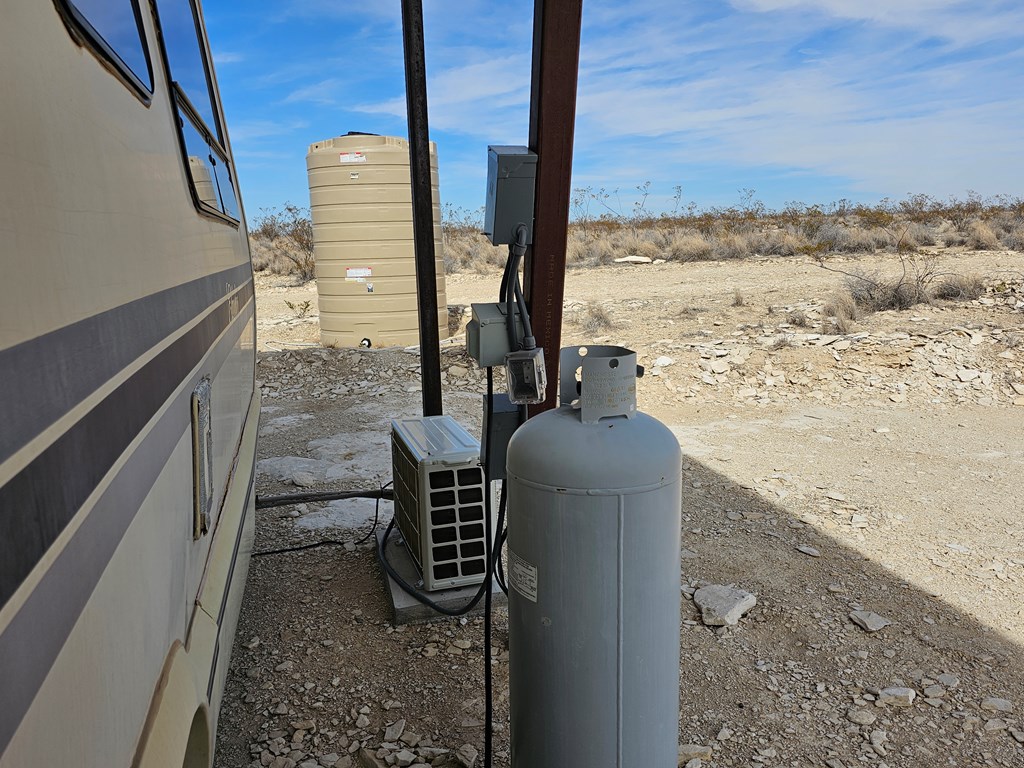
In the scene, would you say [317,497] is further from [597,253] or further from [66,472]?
[597,253]

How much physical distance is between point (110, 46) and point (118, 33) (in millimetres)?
144

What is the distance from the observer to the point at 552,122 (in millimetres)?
2678

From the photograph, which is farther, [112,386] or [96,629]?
[112,386]

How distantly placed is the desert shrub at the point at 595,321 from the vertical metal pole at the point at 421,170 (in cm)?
706

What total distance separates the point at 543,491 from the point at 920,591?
2.53m

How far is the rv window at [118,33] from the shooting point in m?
1.13

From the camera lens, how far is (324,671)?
3.09 meters

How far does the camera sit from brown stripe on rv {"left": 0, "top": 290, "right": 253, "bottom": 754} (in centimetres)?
66

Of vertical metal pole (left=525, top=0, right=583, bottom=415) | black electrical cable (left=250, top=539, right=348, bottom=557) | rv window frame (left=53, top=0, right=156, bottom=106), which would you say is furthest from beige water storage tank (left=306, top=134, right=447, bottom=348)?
rv window frame (left=53, top=0, right=156, bottom=106)

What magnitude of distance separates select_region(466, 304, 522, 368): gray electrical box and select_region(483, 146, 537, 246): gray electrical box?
0.28 m

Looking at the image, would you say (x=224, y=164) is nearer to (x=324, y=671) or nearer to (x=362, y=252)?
(x=324, y=671)

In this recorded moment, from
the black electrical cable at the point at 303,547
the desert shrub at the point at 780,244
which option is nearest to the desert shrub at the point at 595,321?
the black electrical cable at the point at 303,547

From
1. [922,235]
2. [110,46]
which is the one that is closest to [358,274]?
[110,46]

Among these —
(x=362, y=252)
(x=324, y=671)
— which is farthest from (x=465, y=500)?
(x=362, y=252)
